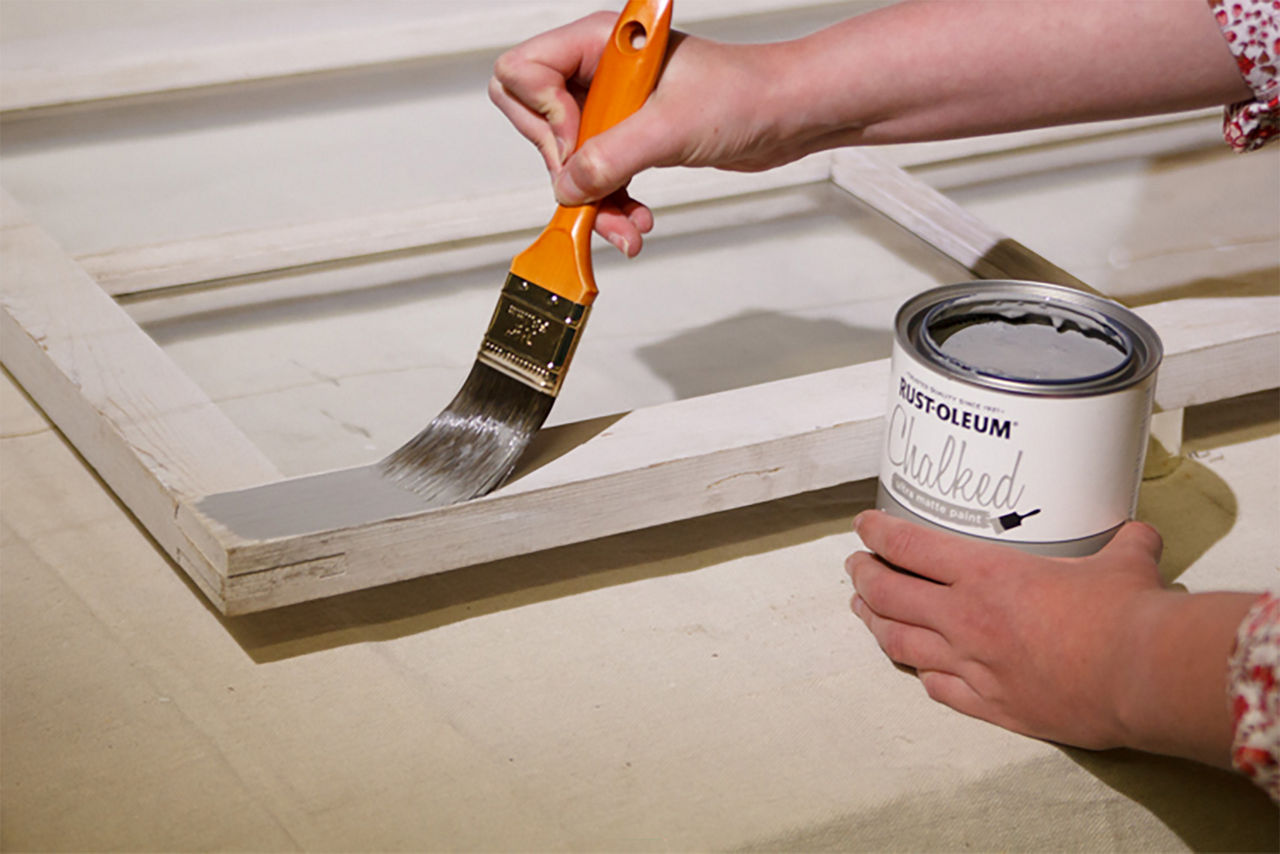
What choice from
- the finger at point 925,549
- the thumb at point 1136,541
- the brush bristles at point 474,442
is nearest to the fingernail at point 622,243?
the brush bristles at point 474,442

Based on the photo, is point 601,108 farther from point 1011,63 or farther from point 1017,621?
point 1017,621

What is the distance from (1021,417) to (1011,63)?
0.78ft

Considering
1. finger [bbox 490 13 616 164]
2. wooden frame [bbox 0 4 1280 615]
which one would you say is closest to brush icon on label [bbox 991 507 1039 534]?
wooden frame [bbox 0 4 1280 615]

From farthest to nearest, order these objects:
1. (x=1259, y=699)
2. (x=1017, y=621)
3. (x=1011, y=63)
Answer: (x=1011, y=63)
(x=1017, y=621)
(x=1259, y=699)

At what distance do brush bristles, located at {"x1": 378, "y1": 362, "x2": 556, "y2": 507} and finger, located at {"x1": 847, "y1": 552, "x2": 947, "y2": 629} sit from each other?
0.21 m

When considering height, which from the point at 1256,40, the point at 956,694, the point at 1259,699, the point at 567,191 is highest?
the point at 1256,40

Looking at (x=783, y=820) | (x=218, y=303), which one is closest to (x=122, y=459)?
(x=218, y=303)

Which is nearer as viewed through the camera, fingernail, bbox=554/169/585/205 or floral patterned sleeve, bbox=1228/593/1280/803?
floral patterned sleeve, bbox=1228/593/1280/803

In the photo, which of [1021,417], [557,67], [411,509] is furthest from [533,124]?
[1021,417]

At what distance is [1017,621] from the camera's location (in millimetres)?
697

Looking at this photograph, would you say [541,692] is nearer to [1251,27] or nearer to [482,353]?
[482,353]

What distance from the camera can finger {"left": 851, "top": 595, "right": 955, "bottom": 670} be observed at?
0.75m

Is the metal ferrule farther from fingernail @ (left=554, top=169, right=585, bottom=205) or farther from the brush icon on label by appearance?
the brush icon on label

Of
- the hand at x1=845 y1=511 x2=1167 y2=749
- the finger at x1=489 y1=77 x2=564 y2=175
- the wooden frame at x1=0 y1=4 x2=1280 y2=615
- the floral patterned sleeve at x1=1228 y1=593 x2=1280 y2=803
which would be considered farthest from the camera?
the finger at x1=489 y1=77 x2=564 y2=175
